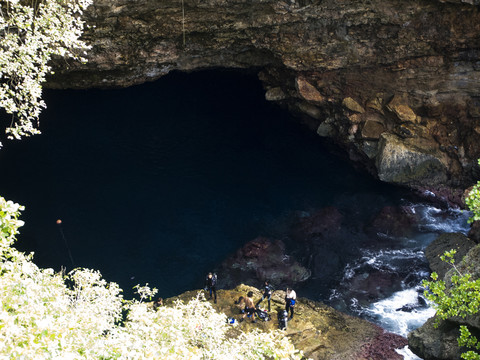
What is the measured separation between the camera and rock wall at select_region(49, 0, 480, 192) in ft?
96.4

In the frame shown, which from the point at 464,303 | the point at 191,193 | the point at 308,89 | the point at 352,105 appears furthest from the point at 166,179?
the point at 464,303

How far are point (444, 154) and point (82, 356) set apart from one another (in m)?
31.1

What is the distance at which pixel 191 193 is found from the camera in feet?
112

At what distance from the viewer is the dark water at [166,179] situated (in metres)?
29.8

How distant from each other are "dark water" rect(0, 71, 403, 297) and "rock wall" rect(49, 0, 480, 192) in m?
3.23

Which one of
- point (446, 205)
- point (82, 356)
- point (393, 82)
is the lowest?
point (446, 205)

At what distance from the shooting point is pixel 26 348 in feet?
29.3

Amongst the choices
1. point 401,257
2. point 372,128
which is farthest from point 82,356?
point 372,128

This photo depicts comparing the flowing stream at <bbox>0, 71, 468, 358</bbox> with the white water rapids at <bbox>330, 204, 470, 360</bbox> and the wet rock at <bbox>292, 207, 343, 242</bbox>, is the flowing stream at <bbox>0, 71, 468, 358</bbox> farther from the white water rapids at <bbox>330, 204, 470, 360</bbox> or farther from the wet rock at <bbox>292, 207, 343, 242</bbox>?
the wet rock at <bbox>292, 207, 343, 242</bbox>

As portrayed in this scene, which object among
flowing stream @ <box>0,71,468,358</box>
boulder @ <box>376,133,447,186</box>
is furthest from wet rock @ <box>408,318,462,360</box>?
boulder @ <box>376,133,447,186</box>

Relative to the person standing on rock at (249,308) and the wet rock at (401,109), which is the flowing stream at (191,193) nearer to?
the person standing on rock at (249,308)

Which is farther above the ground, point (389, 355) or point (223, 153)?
point (223, 153)

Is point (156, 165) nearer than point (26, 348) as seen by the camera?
No

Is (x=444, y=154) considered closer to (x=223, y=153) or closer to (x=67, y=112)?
(x=223, y=153)
